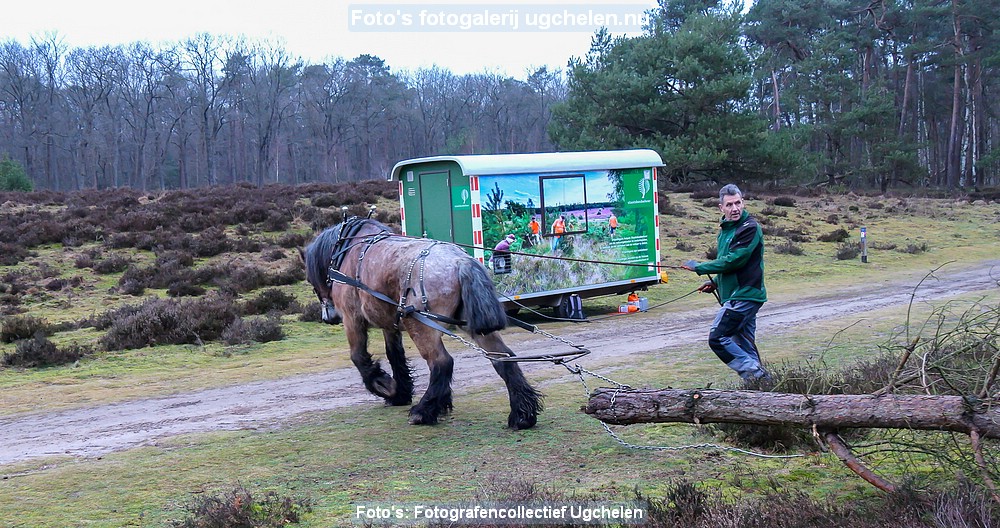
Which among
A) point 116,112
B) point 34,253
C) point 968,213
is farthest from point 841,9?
point 116,112

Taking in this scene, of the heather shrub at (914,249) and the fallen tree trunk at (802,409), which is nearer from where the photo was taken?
the fallen tree trunk at (802,409)

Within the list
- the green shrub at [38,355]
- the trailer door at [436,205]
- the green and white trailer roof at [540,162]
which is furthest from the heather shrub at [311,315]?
the green shrub at [38,355]

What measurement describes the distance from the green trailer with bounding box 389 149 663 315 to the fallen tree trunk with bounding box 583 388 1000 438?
7229mm

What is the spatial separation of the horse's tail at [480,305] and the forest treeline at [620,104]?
2578 centimetres

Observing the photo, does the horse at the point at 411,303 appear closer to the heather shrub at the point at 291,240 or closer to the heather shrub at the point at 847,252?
the heather shrub at the point at 291,240

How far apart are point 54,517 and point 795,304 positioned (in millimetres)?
12108

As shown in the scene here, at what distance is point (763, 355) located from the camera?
31.5 ft

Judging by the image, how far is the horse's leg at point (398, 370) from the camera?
7.45 meters

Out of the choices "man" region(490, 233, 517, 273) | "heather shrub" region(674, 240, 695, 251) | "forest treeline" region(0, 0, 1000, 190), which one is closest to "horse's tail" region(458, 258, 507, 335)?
"man" region(490, 233, 517, 273)

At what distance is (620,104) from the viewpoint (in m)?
32.7

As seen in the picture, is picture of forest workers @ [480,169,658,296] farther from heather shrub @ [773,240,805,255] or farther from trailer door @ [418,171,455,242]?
heather shrub @ [773,240,805,255]

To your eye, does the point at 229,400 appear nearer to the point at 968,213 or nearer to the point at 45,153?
the point at 968,213

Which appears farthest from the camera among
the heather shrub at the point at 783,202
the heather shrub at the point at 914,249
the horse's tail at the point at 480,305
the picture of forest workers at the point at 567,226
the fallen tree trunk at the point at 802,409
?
the heather shrub at the point at 783,202

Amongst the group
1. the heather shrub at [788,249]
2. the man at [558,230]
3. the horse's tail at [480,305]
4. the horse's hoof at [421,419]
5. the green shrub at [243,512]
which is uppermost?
the man at [558,230]
